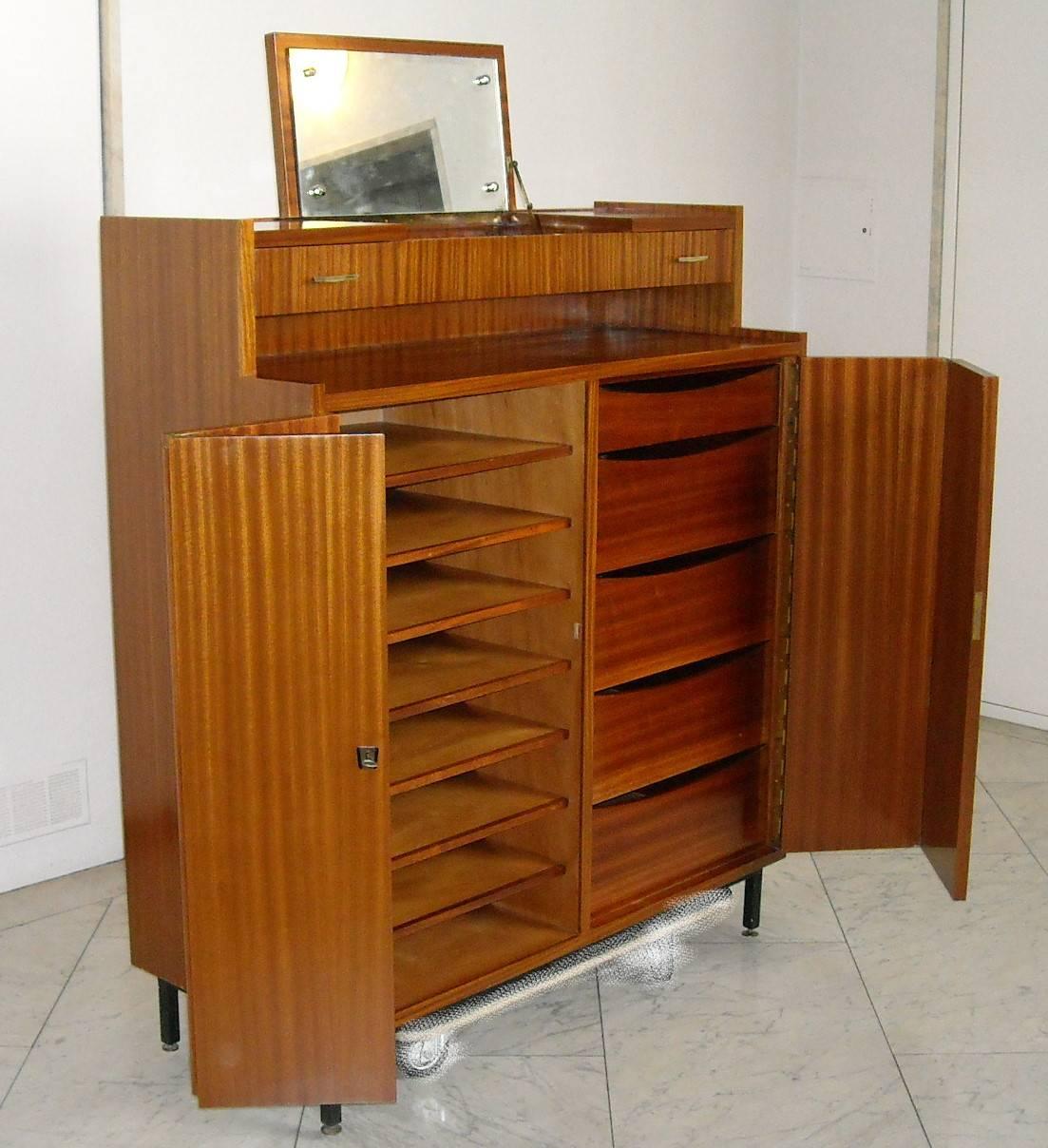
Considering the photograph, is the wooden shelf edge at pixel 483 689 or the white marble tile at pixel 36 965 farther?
the white marble tile at pixel 36 965

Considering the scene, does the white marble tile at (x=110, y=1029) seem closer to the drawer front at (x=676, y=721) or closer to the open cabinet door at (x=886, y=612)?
the drawer front at (x=676, y=721)

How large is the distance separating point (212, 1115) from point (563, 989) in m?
0.73

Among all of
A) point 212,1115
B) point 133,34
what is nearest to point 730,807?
Answer: point 212,1115

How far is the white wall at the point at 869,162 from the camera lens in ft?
14.2

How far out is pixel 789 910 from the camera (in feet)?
10.7

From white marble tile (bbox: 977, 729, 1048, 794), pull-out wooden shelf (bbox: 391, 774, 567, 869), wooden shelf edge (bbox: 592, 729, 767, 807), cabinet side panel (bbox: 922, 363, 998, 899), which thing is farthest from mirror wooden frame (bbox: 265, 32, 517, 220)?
white marble tile (bbox: 977, 729, 1048, 794)

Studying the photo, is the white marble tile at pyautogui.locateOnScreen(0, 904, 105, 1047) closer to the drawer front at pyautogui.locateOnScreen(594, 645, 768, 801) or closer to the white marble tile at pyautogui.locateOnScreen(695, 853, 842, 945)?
the drawer front at pyautogui.locateOnScreen(594, 645, 768, 801)

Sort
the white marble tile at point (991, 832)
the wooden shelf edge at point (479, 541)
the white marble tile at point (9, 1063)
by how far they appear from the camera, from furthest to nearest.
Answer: the white marble tile at point (991, 832)
the white marble tile at point (9, 1063)
the wooden shelf edge at point (479, 541)

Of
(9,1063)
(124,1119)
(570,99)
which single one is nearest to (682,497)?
(124,1119)

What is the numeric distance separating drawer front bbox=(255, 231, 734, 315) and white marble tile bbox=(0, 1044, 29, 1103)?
139cm

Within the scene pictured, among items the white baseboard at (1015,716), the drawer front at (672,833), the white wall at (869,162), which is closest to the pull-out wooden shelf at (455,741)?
the drawer front at (672,833)

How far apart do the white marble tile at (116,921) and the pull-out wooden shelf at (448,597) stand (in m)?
1.05

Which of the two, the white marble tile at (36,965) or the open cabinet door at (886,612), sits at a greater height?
the open cabinet door at (886,612)

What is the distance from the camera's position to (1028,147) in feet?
13.3
